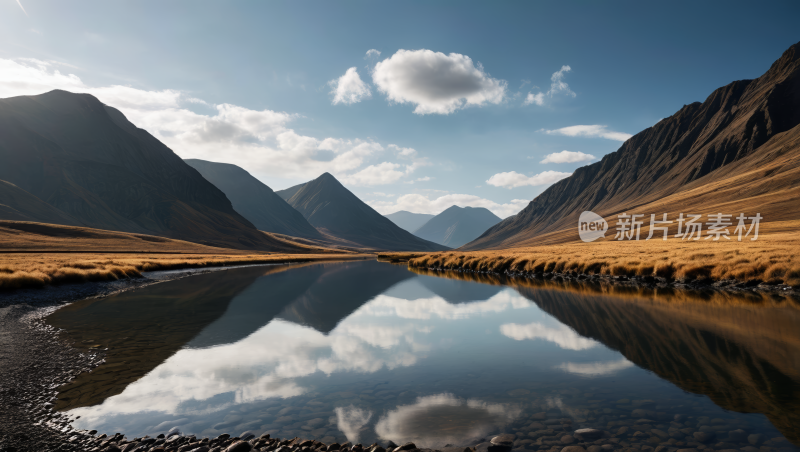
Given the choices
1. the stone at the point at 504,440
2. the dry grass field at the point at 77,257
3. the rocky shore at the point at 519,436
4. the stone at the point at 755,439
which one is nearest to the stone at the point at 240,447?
the rocky shore at the point at 519,436

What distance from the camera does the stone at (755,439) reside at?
8.17m

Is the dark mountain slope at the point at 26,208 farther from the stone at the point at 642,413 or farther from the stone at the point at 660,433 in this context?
the stone at the point at 660,433

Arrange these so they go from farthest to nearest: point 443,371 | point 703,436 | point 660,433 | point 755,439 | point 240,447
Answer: point 443,371, point 660,433, point 703,436, point 755,439, point 240,447

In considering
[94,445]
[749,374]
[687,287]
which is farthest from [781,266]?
[94,445]

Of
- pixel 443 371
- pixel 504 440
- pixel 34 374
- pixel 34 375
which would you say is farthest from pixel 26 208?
pixel 504 440

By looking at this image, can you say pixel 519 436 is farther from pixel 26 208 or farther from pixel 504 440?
pixel 26 208

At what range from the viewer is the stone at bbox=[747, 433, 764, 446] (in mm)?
8172

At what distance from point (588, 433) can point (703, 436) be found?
246 centimetres

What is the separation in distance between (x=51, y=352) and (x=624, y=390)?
822 inches

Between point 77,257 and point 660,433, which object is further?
point 77,257

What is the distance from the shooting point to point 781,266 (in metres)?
28.9

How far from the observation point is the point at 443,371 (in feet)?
46.6

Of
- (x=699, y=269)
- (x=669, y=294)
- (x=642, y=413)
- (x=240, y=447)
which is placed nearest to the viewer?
(x=240, y=447)

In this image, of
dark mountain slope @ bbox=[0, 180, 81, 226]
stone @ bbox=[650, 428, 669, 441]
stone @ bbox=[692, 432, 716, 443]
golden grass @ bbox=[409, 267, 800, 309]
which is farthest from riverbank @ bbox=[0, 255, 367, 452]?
dark mountain slope @ bbox=[0, 180, 81, 226]
